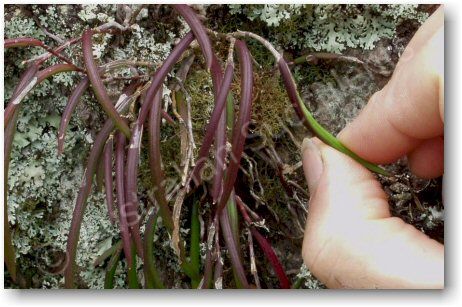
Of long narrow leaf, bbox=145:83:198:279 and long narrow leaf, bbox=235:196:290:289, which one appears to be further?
long narrow leaf, bbox=235:196:290:289

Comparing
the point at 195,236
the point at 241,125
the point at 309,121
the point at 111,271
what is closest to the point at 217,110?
the point at 241,125

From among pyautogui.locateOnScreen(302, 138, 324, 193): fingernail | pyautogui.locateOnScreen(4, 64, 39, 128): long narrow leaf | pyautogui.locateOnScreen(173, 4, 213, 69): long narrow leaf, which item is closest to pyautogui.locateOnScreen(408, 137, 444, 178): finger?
pyautogui.locateOnScreen(302, 138, 324, 193): fingernail

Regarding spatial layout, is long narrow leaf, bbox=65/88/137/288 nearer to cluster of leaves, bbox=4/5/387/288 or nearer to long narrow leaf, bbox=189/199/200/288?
cluster of leaves, bbox=4/5/387/288

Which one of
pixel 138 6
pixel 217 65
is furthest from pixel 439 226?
pixel 138 6

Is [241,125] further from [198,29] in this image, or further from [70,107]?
[70,107]

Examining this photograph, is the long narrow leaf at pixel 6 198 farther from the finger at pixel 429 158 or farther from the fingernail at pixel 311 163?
the finger at pixel 429 158

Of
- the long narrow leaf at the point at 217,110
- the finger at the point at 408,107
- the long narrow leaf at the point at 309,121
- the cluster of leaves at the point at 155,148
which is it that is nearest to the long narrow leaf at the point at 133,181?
the cluster of leaves at the point at 155,148
